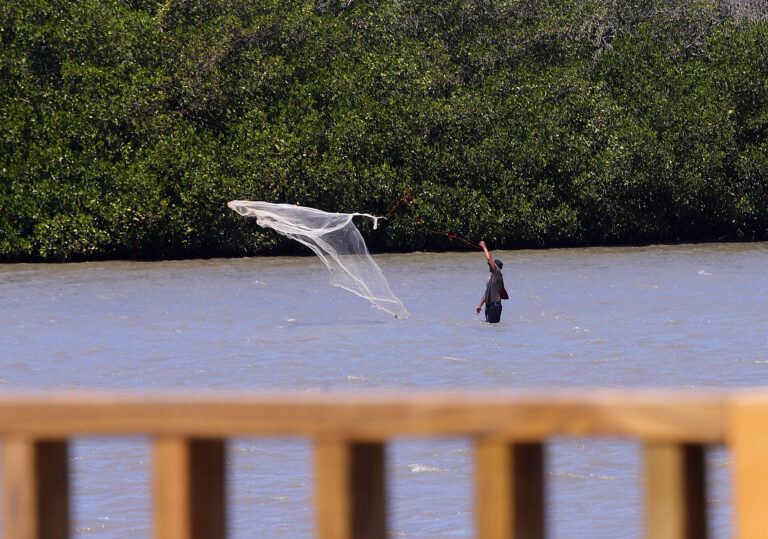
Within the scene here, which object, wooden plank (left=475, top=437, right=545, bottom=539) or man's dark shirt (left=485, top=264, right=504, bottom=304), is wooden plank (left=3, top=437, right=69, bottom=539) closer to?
wooden plank (left=475, top=437, right=545, bottom=539)

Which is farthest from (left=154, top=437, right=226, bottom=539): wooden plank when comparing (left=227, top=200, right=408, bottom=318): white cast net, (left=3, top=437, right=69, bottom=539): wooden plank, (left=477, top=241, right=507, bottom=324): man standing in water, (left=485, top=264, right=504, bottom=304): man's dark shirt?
(left=485, top=264, right=504, bottom=304): man's dark shirt

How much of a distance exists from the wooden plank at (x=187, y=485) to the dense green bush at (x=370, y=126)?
3751cm


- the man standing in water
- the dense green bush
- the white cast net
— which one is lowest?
the man standing in water

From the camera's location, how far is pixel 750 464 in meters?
1.88

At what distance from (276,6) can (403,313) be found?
22636mm

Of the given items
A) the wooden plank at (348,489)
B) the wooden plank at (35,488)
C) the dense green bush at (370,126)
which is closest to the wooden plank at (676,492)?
the wooden plank at (348,489)

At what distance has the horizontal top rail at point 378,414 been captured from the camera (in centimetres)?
196

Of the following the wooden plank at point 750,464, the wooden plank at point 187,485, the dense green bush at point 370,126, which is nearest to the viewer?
the wooden plank at point 750,464

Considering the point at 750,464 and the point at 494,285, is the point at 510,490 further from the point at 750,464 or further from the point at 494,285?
the point at 494,285

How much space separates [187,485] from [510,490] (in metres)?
0.54

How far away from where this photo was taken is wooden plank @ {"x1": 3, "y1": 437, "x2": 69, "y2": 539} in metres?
2.16

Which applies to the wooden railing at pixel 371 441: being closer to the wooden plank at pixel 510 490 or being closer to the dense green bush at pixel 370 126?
the wooden plank at pixel 510 490

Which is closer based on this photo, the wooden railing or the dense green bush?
the wooden railing

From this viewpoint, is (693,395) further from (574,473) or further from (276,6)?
(276,6)
